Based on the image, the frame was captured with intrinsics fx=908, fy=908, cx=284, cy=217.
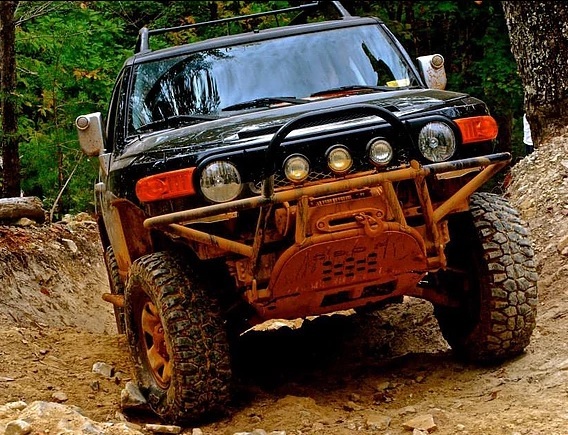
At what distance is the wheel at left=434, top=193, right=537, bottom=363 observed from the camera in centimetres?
482

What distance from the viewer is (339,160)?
425cm

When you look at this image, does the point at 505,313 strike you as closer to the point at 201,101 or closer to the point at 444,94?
the point at 444,94

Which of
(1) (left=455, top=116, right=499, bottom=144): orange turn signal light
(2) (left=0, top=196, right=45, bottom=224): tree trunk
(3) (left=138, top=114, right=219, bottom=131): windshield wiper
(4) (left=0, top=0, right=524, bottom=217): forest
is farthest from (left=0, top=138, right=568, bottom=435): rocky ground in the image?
(4) (left=0, top=0, right=524, bottom=217): forest

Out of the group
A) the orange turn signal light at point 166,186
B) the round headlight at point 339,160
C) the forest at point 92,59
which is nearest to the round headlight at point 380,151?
the round headlight at point 339,160

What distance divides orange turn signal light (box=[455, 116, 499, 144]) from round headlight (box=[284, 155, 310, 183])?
83 cm

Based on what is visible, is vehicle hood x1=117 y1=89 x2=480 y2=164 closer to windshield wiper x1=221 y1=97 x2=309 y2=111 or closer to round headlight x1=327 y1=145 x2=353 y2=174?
windshield wiper x1=221 y1=97 x2=309 y2=111

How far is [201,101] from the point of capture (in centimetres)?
534

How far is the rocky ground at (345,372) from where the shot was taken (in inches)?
166

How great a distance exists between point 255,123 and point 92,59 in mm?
7466

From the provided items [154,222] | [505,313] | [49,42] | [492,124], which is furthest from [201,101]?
[49,42]

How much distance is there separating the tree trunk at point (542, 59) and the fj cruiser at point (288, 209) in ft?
11.2

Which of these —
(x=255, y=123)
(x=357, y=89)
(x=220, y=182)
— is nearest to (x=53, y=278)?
(x=357, y=89)

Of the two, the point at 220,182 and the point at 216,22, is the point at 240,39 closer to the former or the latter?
the point at 216,22

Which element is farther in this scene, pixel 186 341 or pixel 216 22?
pixel 216 22
